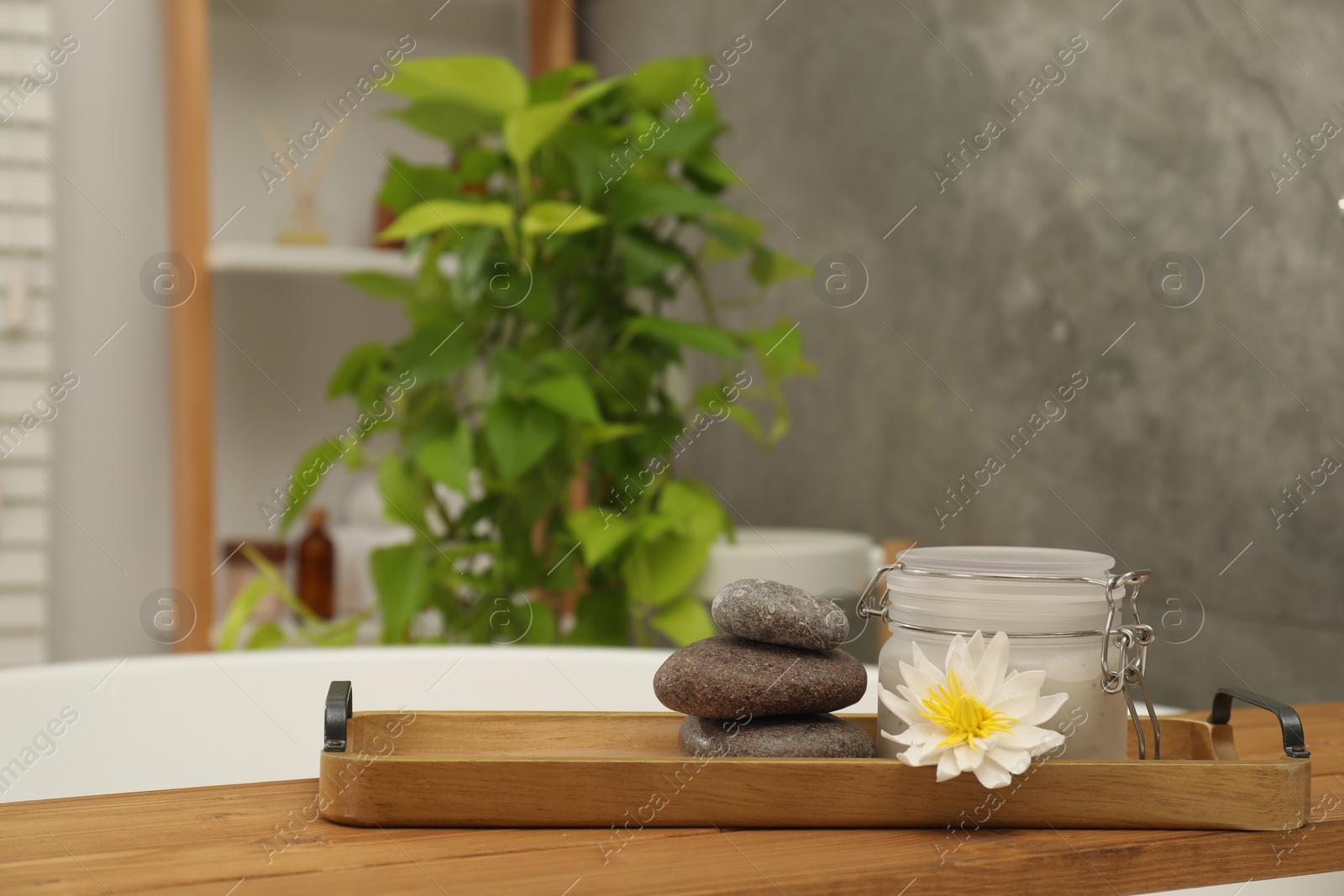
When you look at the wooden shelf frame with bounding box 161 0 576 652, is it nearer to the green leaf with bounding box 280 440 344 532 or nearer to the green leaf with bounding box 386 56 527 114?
the green leaf with bounding box 280 440 344 532

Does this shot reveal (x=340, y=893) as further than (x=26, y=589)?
No

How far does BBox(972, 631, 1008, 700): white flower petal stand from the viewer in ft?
1.80

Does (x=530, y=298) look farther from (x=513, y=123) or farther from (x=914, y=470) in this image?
(x=914, y=470)

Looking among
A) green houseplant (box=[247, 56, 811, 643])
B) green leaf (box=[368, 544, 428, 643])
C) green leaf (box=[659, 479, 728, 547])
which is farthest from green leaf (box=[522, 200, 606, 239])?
green leaf (box=[368, 544, 428, 643])

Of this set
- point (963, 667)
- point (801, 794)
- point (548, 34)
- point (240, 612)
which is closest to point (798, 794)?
point (801, 794)

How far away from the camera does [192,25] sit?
2301mm

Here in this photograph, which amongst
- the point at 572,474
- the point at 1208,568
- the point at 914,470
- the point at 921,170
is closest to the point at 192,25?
the point at 572,474

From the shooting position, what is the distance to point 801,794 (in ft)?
1.82

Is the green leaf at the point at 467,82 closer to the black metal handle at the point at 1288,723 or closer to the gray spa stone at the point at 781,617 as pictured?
the gray spa stone at the point at 781,617

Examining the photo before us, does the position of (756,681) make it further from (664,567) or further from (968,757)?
(664,567)

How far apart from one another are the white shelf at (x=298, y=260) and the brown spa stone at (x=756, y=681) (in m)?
1.79

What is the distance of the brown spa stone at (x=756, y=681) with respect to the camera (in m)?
0.60

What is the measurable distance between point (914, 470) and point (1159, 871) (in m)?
1.21

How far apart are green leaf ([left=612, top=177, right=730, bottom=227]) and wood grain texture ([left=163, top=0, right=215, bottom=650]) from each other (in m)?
1.12
